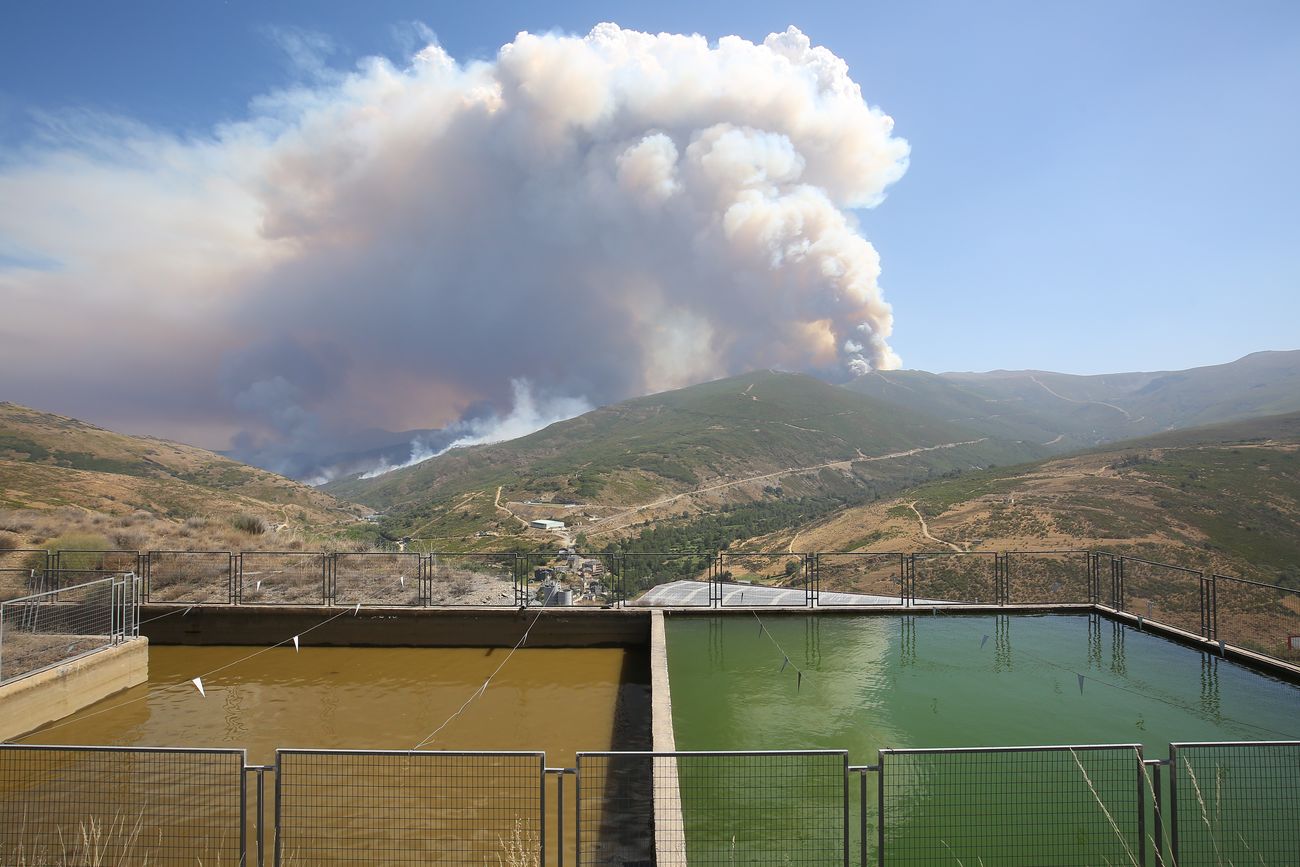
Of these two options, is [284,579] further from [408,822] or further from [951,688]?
[951,688]

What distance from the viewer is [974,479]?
65062 millimetres

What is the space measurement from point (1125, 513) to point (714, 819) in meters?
Result: 45.1

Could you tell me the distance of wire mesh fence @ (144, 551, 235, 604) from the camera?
19312 millimetres

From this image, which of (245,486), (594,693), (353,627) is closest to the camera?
(594,693)

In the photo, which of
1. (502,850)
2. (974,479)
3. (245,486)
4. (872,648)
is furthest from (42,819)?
(245,486)

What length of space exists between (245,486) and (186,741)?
259ft

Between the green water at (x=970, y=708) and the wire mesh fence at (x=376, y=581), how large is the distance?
908cm

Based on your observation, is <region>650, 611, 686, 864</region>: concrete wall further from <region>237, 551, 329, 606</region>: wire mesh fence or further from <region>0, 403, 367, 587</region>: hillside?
<region>0, 403, 367, 587</region>: hillside

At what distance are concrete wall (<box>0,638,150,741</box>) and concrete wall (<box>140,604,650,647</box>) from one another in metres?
2.21

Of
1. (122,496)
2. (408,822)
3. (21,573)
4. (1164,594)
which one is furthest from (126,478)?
Answer: (1164,594)

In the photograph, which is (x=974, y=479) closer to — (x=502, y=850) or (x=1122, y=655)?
(x=1122, y=655)

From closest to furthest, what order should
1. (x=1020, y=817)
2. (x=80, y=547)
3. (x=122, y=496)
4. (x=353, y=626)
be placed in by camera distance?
(x=1020, y=817), (x=353, y=626), (x=80, y=547), (x=122, y=496)

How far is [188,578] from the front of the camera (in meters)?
21.0

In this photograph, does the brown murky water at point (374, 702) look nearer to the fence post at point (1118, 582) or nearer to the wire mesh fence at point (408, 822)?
the wire mesh fence at point (408, 822)
